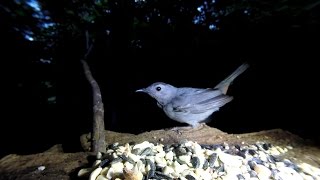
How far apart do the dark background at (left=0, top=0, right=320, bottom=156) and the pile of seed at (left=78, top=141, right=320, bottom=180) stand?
2718mm

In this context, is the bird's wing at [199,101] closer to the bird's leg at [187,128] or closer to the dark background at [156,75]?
the bird's leg at [187,128]

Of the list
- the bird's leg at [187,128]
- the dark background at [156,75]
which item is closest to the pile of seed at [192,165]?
the bird's leg at [187,128]

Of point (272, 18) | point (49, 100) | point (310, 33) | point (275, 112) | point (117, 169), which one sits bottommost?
point (117, 169)

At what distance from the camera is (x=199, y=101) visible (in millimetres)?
4570

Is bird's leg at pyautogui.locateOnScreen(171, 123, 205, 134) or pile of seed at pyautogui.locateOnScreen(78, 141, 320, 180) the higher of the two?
bird's leg at pyautogui.locateOnScreen(171, 123, 205, 134)

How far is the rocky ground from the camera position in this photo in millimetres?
2400

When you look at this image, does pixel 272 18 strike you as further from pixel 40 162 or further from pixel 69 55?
pixel 40 162

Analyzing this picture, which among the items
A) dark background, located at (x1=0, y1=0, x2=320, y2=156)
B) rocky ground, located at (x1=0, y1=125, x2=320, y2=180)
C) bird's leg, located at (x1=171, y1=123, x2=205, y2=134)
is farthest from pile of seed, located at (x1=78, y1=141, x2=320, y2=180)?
dark background, located at (x1=0, y1=0, x2=320, y2=156)

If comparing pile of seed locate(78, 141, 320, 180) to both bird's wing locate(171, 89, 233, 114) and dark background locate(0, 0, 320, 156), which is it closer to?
bird's wing locate(171, 89, 233, 114)

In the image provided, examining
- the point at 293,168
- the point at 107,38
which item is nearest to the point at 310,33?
the point at 293,168

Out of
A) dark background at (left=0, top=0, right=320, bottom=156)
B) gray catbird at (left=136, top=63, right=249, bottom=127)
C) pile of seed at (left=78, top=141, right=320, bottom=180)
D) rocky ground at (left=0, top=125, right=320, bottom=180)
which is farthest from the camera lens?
dark background at (left=0, top=0, right=320, bottom=156)

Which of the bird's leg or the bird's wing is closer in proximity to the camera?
the bird's leg

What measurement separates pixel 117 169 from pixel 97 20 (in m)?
5.07

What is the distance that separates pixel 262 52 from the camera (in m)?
6.09
